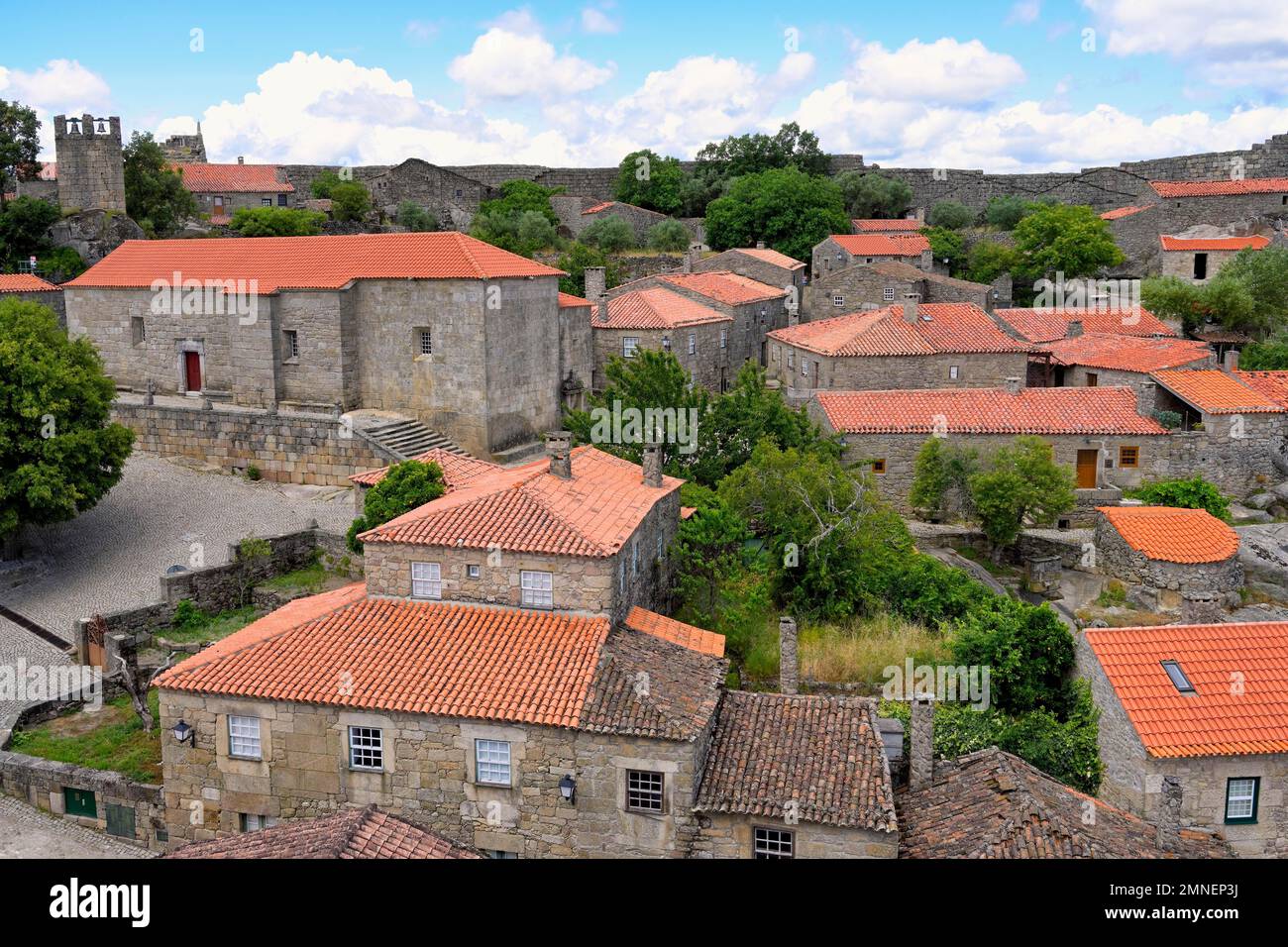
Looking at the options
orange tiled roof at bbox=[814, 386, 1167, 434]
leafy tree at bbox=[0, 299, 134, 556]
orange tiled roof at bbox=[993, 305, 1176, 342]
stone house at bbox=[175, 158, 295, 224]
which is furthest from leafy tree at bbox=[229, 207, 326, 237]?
orange tiled roof at bbox=[993, 305, 1176, 342]

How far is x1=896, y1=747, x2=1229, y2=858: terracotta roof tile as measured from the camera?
48.1ft

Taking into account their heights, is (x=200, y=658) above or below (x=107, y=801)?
above

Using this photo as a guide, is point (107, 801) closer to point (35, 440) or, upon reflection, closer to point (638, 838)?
point (638, 838)

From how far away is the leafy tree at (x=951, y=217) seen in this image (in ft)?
232

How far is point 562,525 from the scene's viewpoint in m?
18.2

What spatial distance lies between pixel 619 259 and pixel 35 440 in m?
37.3

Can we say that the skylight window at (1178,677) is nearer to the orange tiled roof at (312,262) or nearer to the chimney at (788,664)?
the chimney at (788,664)

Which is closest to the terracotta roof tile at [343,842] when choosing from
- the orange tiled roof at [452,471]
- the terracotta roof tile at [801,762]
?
the terracotta roof tile at [801,762]

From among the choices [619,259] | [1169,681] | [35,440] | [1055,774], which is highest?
[619,259]

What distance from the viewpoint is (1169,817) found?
16.1 metres

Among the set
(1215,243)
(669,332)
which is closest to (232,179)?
(669,332)

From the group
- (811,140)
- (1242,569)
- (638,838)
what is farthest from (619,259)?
(638,838)

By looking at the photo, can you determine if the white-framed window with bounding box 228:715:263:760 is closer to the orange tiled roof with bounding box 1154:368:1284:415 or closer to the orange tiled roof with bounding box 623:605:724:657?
the orange tiled roof with bounding box 623:605:724:657

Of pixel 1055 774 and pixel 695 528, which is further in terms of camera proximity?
pixel 695 528
